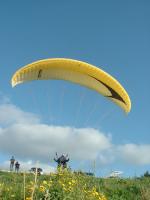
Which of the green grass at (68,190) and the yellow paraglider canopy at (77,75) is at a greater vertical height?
the yellow paraglider canopy at (77,75)

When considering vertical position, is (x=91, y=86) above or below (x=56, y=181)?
above

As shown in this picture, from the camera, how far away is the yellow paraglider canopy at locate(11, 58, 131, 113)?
18531 millimetres

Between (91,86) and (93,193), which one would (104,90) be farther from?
(93,193)

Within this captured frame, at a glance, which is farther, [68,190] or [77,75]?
[77,75]

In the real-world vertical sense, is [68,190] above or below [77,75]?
below

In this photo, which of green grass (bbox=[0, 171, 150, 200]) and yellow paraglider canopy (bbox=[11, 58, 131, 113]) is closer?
green grass (bbox=[0, 171, 150, 200])

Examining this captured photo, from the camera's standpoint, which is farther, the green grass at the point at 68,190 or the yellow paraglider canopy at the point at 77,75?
the yellow paraglider canopy at the point at 77,75

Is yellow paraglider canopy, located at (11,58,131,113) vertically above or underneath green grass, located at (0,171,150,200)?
above

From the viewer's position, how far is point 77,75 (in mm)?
19844

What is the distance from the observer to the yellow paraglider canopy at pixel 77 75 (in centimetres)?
1853

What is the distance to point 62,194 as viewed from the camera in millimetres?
12656

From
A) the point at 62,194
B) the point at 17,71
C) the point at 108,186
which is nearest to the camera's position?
the point at 62,194

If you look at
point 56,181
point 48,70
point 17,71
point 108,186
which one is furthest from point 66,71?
point 56,181

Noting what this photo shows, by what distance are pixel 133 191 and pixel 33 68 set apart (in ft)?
20.9
